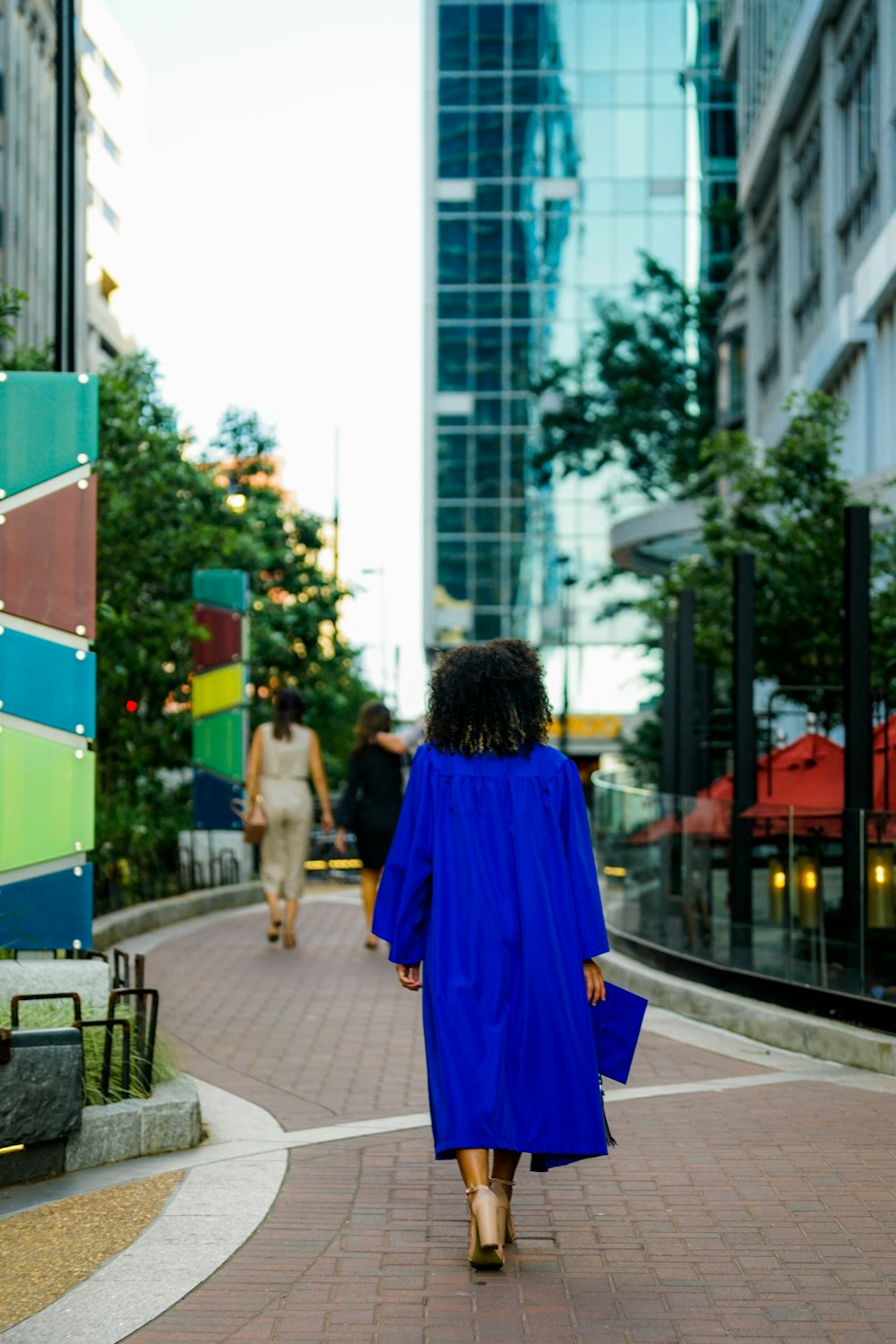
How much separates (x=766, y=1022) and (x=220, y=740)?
9.96 meters

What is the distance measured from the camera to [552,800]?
553cm

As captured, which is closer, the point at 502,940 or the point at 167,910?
the point at 502,940

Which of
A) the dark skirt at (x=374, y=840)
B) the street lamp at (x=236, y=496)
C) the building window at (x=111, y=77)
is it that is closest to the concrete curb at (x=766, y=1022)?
the dark skirt at (x=374, y=840)

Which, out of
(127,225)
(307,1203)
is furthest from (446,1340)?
(127,225)

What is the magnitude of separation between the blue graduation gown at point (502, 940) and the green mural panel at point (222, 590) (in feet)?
43.2

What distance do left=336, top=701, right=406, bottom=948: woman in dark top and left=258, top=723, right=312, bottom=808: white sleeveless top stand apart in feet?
1.18

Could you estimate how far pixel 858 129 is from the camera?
25656 mm

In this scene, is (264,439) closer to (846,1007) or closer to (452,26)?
(846,1007)

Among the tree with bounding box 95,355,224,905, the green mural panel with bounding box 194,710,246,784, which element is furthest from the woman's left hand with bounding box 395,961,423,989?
the green mural panel with bounding box 194,710,246,784

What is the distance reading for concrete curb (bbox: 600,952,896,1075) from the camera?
863cm

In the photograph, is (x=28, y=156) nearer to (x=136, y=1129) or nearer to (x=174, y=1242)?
(x=136, y=1129)

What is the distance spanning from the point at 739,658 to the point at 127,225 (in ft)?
257

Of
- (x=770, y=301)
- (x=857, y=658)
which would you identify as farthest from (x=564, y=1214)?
(x=770, y=301)

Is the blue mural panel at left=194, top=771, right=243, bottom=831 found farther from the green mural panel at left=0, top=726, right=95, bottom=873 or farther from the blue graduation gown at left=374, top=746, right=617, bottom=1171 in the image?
the blue graduation gown at left=374, top=746, right=617, bottom=1171
